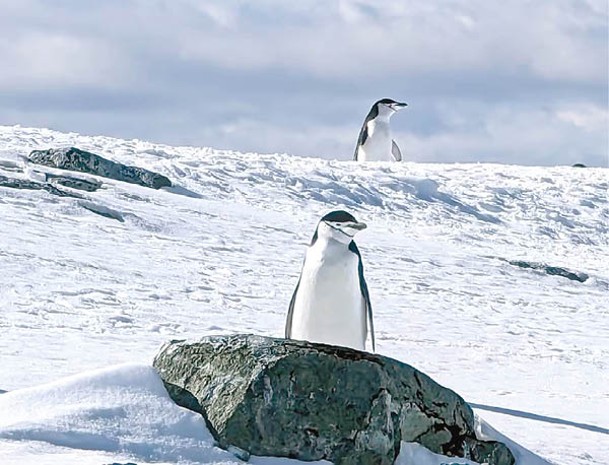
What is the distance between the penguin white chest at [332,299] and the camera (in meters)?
8.53

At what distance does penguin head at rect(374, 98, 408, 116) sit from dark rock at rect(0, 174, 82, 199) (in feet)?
33.7

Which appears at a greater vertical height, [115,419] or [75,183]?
[75,183]

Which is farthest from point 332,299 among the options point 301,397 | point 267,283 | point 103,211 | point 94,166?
point 94,166

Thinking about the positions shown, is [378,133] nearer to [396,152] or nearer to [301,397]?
[396,152]

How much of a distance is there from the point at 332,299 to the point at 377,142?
1752 centimetres

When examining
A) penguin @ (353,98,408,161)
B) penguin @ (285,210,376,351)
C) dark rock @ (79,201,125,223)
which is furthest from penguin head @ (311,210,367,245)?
penguin @ (353,98,408,161)

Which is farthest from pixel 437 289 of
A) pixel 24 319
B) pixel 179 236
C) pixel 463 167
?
pixel 463 167

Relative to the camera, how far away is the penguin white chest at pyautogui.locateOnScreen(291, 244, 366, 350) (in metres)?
8.53

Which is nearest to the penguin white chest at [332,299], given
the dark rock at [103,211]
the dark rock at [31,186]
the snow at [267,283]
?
the snow at [267,283]

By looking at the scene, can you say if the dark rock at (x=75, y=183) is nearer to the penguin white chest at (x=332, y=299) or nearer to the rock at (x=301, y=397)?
the penguin white chest at (x=332, y=299)

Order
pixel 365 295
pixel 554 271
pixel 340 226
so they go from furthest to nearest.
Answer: pixel 554 271
pixel 365 295
pixel 340 226

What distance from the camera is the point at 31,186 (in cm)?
1675

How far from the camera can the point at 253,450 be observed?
6.17 metres

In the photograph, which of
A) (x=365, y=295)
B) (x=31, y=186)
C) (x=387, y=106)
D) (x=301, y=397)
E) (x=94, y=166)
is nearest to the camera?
(x=301, y=397)
